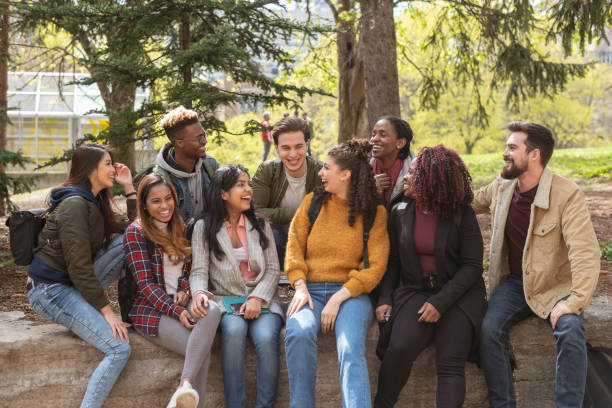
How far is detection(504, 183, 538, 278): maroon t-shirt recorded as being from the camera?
138 inches

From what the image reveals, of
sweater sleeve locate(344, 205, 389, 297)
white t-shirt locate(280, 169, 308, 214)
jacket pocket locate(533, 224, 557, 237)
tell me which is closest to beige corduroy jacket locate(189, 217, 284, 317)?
sweater sleeve locate(344, 205, 389, 297)

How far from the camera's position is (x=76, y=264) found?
10.6ft

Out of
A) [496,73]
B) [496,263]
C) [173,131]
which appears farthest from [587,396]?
[496,73]

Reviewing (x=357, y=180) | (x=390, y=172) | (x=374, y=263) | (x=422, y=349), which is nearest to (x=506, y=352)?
(x=422, y=349)

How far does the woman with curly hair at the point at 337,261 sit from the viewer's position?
3.21 metres

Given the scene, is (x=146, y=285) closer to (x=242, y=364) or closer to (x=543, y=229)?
(x=242, y=364)

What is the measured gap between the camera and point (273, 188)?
4.26 metres

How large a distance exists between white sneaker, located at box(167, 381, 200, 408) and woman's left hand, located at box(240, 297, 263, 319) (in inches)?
21.2

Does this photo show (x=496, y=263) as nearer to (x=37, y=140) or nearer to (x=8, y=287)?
(x=8, y=287)

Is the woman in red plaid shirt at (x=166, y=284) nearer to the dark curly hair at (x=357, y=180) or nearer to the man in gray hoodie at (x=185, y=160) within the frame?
the man in gray hoodie at (x=185, y=160)

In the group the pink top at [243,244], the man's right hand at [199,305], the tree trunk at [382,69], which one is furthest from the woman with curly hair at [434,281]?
the tree trunk at [382,69]

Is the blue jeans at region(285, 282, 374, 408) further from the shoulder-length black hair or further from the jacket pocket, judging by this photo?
the jacket pocket

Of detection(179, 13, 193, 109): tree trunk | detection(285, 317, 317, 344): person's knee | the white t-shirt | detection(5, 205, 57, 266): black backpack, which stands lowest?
detection(285, 317, 317, 344): person's knee

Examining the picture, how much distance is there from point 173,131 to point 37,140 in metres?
21.7
